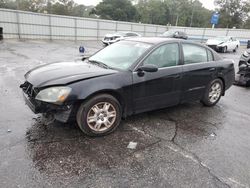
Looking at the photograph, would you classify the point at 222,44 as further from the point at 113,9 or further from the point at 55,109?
the point at 113,9

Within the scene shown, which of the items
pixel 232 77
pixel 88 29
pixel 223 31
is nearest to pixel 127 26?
pixel 88 29

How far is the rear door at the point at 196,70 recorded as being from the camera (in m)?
4.45

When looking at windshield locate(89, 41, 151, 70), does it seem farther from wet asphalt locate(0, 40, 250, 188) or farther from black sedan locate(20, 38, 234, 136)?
wet asphalt locate(0, 40, 250, 188)

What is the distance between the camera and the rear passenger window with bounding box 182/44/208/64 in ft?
14.7

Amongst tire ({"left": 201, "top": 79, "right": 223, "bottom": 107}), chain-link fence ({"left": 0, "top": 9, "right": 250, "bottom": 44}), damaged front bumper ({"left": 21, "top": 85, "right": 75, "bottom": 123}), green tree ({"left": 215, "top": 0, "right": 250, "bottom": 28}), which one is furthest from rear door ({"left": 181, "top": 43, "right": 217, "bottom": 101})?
green tree ({"left": 215, "top": 0, "right": 250, "bottom": 28})

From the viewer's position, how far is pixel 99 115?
11.4ft

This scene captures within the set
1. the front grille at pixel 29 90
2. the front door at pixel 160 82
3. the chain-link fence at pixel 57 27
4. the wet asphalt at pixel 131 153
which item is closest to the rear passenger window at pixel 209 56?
the front door at pixel 160 82

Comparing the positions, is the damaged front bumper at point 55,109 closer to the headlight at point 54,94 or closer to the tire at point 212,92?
the headlight at point 54,94

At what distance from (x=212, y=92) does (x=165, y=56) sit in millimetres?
1778

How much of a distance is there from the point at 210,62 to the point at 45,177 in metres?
4.17

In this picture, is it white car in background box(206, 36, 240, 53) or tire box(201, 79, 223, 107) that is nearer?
tire box(201, 79, 223, 107)

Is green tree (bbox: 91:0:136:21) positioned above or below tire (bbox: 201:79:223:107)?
above

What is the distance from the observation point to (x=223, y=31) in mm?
32031

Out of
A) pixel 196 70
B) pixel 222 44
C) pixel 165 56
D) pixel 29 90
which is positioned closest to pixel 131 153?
pixel 29 90
